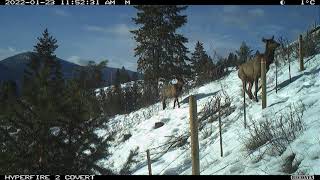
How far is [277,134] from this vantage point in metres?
9.61

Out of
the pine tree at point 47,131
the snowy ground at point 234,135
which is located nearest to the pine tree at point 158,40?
the snowy ground at point 234,135

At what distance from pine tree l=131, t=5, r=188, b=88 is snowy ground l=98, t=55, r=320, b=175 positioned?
13215 mm

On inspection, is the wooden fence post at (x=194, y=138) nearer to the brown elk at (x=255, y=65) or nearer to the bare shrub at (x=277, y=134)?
the bare shrub at (x=277, y=134)

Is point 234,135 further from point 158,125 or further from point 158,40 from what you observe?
point 158,40

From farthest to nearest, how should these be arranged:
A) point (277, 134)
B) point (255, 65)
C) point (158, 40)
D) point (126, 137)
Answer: point (158, 40), point (126, 137), point (255, 65), point (277, 134)

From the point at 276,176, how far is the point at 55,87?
18.8ft

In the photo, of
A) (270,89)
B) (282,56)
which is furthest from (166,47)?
(270,89)

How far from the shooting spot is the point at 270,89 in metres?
15.9

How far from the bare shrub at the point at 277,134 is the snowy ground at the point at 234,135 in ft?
0.54

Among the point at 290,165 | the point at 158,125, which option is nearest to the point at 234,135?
the point at 290,165

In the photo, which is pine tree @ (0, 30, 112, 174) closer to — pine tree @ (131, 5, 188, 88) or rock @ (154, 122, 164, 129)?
rock @ (154, 122, 164, 129)

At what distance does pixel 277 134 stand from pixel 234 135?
88.2 inches

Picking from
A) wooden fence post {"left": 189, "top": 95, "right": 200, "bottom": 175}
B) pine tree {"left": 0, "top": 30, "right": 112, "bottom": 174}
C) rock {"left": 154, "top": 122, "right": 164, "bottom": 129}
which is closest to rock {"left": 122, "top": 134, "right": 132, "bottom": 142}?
rock {"left": 154, "top": 122, "right": 164, "bottom": 129}

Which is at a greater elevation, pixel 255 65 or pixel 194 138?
pixel 255 65
